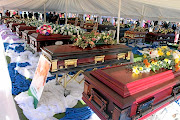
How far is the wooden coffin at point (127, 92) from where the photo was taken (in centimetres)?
150

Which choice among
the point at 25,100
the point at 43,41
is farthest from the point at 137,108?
the point at 43,41

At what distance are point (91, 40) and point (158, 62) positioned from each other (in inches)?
58.8

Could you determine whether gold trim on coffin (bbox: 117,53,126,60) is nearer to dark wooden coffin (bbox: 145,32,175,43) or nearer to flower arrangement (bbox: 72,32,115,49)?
flower arrangement (bbox: 72,32,115,49)

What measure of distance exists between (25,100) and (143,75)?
217 cm

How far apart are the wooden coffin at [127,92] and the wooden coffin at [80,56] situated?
0.74 m

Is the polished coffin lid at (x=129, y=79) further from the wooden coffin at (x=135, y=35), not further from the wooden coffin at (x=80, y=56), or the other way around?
the wooden coffin at (x=135, y=35)

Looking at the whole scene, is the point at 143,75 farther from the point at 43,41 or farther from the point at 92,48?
the point at 43,41

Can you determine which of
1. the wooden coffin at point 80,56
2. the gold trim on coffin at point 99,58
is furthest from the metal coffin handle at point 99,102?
the gold trim on coffin at point 99,58

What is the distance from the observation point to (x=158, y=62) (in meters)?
2.07

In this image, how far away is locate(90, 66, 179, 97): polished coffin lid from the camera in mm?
1550

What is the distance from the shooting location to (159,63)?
81.4 inches

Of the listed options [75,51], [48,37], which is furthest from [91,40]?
[48,37]

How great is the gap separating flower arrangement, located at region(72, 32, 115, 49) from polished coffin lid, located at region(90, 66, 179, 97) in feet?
3.63

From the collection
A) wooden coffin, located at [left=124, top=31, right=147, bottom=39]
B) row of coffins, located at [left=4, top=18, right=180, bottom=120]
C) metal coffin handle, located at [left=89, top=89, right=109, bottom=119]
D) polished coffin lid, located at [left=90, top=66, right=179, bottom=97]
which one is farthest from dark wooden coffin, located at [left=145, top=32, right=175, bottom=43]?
metal coffin handle, located at [left=89, top=89, right=109, bottom=119]
